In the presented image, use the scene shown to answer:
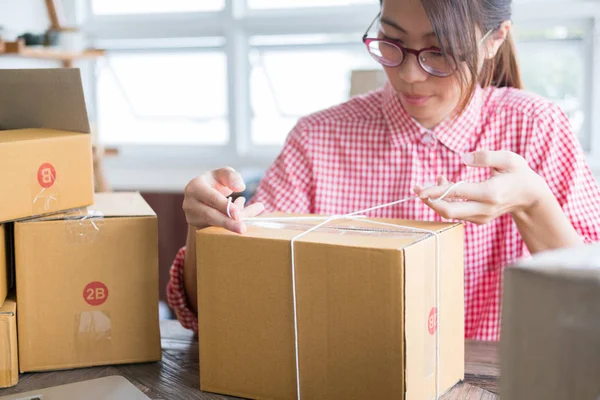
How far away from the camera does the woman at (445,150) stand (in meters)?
1.23

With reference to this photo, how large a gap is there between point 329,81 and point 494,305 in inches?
81.0

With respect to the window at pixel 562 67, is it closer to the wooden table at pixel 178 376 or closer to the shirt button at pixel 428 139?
the shirt button at pixel 428 139

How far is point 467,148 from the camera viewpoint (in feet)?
4.90

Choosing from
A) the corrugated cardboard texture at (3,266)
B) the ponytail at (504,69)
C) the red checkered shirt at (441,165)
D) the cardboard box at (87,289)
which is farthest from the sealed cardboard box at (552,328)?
the ponytail at (504,69)

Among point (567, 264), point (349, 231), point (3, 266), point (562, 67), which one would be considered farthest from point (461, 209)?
point (562, 67)

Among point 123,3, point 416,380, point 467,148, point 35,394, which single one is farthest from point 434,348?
point 123,3

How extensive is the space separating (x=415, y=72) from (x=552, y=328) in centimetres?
78

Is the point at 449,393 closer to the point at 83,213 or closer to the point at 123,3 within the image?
the point at 83,213

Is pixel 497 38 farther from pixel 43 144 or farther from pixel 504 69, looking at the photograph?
pixel 43 144

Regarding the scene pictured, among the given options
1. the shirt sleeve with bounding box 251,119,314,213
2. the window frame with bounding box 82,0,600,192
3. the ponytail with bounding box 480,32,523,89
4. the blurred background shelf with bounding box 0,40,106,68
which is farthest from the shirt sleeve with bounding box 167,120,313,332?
the window frame with bounding box 82,0,600,192

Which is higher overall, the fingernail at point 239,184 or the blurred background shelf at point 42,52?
the blurred background shelf at point 42,52

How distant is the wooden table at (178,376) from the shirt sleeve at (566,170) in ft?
1.19

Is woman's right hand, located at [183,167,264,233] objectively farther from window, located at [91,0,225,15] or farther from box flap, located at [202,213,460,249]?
window, located at [91,0,225,15]

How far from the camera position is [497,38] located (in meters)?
1.37
